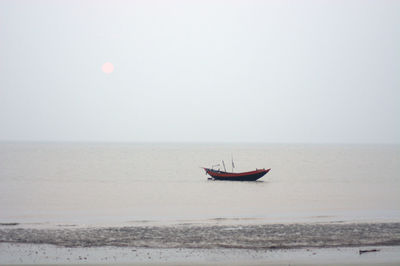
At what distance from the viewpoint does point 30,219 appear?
95.5 feet

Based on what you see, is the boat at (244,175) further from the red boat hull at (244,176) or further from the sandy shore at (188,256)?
the sandy shore at (188,256)

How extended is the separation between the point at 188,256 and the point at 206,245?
1.99m

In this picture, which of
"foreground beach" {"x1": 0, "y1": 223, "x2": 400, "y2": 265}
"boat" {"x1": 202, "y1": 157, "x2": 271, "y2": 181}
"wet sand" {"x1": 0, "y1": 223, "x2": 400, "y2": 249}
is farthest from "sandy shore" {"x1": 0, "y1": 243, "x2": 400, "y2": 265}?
"boat" {"x1": 202, "y1": 157, "x2": 271, "y2": 181}

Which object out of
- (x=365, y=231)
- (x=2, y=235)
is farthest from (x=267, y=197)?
(x=2, y=235)

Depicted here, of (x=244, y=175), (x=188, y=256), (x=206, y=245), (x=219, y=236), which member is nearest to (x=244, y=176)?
(x=244, y=175)

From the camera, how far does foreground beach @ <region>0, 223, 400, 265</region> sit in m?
17.1

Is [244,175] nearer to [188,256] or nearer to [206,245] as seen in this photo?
[206,245]

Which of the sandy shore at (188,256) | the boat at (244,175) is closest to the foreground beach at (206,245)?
the sandy shore at (188,256)

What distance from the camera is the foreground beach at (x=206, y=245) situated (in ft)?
56.1

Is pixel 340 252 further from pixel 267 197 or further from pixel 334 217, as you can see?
pixel 267 197

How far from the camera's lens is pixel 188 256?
17734 millimetres

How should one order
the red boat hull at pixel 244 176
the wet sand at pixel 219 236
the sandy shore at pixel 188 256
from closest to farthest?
the sandy shore at pixel 188 256
the wet sand at pixel 219 236
the red boat hull at pixel 244 176

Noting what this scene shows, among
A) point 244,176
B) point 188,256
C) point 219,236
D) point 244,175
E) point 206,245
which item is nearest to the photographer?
point 188,256

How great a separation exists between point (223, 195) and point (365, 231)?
2470 centimetres
